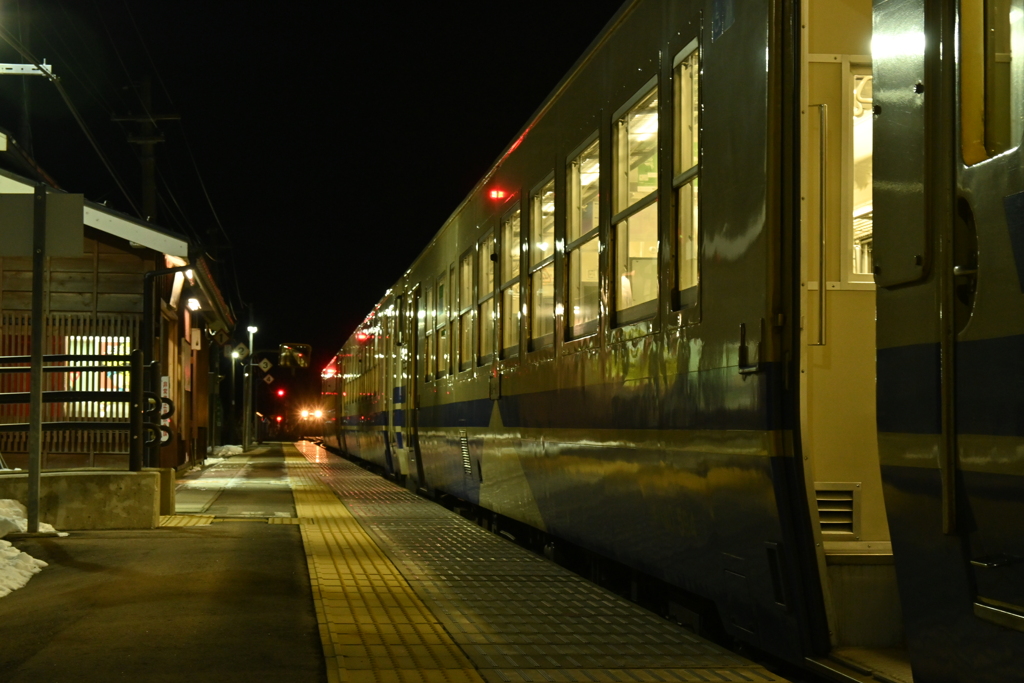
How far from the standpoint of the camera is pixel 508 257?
9273 mm

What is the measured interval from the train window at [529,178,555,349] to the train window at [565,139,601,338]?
42cm

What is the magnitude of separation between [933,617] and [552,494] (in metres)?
4.33

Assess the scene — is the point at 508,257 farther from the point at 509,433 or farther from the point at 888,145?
the point at 888,145

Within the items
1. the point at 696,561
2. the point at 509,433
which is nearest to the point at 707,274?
the point at 696,561

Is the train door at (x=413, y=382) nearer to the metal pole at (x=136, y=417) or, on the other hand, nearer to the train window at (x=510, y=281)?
the metal pole at (x=136, y=417)

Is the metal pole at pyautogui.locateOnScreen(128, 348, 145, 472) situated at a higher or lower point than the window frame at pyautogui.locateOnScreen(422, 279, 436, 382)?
lower

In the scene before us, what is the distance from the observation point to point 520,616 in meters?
5.96

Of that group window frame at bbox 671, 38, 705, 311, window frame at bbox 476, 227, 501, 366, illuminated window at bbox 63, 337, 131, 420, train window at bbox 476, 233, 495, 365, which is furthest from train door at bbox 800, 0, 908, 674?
illuminated window at bbox 63, 337, 131, 420

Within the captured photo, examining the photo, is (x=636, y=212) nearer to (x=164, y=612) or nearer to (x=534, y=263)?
(x=534, y=263)

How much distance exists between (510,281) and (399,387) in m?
7.52

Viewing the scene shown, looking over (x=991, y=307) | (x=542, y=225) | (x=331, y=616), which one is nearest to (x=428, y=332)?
(x=542, y=225)

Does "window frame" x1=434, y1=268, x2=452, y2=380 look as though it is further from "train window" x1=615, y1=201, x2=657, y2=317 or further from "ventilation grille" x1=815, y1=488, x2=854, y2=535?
"ventilation grille" x1=815, y1=488, x2=854, y2=535

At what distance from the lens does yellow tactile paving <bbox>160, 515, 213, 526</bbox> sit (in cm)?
1052

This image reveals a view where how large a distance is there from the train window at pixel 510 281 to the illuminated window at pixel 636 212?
8.42 ft
